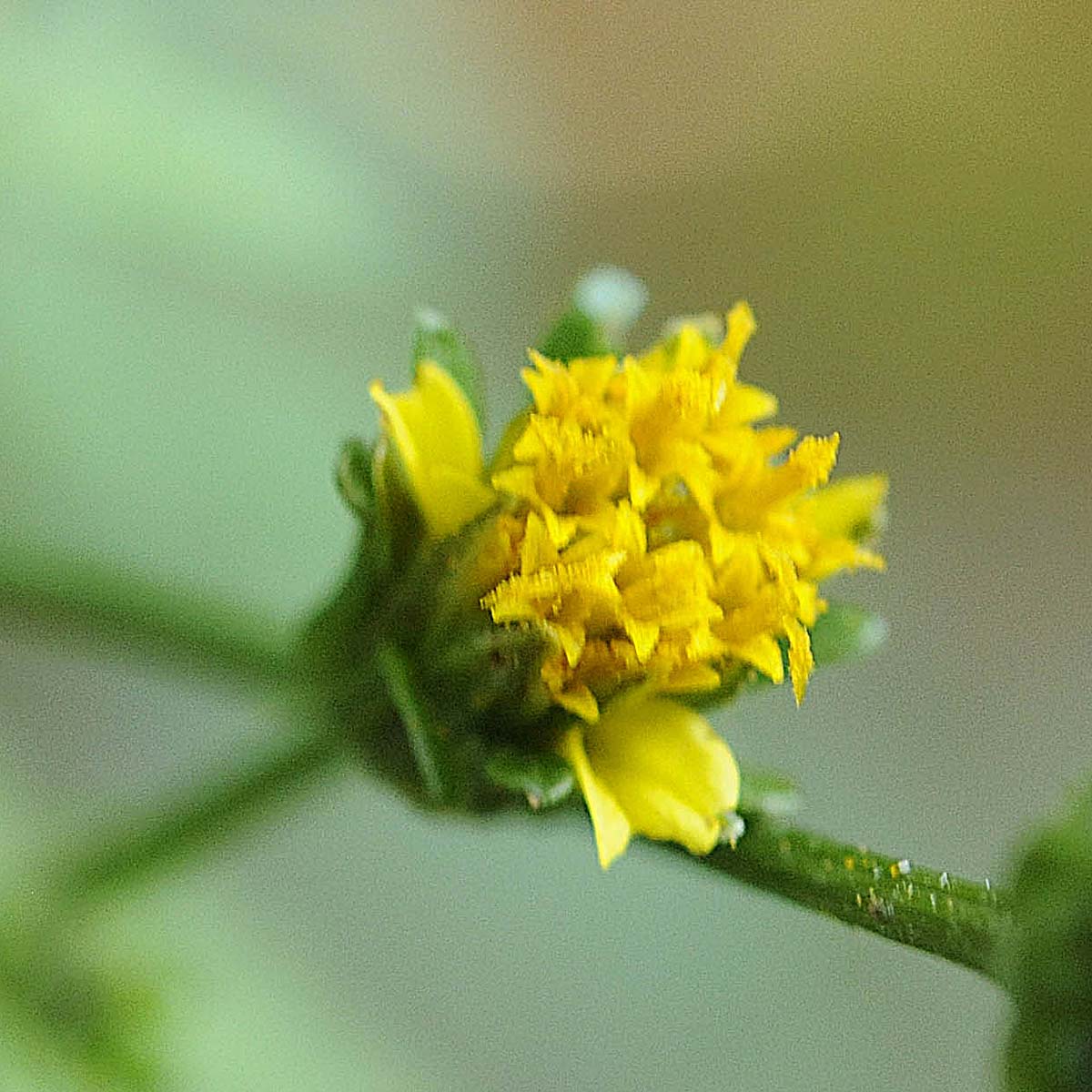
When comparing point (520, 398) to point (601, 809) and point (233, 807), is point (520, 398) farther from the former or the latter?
point (601, 809)

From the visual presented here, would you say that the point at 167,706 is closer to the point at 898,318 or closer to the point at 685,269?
the point at 685,269

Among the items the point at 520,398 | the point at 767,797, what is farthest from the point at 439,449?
the point at 520,398

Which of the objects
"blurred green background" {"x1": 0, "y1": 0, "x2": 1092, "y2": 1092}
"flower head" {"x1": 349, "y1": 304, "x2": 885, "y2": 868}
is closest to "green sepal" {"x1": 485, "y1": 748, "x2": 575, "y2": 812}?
"flower head" {"x1": 349, "y1": 304, "x2": 885, "y2": 868}

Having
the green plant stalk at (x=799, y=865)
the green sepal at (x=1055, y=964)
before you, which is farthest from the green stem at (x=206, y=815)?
the green sepal at (x=1055, y=964)

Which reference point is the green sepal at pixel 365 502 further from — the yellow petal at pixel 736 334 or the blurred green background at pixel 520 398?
the blurred green background at pixel 520 398

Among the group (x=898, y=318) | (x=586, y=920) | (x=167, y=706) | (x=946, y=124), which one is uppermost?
(x=946, y=124)

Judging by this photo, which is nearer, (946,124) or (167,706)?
(167,706)

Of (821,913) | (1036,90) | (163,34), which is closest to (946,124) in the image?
(1036,90)

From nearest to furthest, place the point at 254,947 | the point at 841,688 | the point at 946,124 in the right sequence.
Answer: the point at 254,947, the point at 841,688, the point at 946,124

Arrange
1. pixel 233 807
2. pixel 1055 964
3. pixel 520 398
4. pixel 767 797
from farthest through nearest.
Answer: pixel 520 398 < pixel 233 807 < pixel 767 797 < pixel 1055 964
